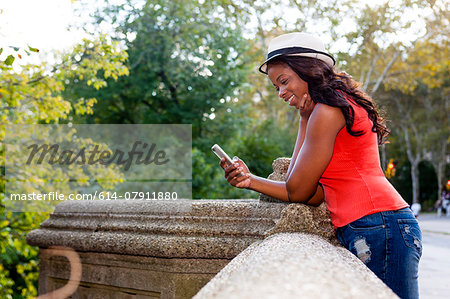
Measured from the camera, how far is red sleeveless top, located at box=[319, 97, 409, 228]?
193 centimetres

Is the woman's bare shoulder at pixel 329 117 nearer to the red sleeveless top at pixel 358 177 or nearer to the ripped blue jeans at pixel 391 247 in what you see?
the red sleeveless top at pixel 358 177

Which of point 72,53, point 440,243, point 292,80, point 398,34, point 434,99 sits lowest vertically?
point 440,243

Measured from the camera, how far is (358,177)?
1966mm

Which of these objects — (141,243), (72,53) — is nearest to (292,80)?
(141,243)

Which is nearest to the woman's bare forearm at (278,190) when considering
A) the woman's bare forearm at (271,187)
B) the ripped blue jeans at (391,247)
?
the woman's bare forearm at (271,187)

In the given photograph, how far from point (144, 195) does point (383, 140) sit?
7.77 metres

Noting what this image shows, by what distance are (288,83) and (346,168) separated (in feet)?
1.55

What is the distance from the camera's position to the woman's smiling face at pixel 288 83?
2141mm

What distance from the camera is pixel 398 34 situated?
13.6 m

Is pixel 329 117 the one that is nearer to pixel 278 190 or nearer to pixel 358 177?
pixel 358 177

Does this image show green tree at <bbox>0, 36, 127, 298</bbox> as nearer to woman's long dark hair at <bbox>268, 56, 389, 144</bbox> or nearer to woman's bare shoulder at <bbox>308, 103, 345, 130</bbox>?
woman's long dark hair at <bbox>268, 56, 389, 144</bbox>

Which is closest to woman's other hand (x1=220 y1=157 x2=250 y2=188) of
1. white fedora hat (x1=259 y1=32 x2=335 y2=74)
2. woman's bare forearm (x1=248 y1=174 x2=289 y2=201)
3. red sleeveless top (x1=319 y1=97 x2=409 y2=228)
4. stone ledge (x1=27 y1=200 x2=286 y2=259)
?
woman's bare forearm (x1=248 y1=174 x2=289 y2=201)

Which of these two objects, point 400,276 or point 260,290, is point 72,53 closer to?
point 400,276

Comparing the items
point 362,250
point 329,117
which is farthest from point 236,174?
point 362,250
